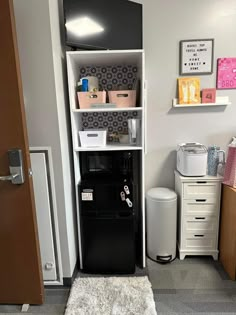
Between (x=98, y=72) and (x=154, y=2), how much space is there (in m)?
0.80

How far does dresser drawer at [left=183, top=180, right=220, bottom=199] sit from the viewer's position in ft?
6.54

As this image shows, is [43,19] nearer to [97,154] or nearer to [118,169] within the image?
[97,154]

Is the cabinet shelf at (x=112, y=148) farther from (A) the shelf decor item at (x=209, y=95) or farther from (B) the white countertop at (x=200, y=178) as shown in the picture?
(A) the shelf decor item at (x=209, y=95)

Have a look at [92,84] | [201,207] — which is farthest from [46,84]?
[201,207]

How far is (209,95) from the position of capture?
7.01 ft

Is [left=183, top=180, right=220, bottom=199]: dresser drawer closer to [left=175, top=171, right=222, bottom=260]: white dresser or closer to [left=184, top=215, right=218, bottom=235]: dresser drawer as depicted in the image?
[left=175, top=171, right=222, bottom=260]: white dresser

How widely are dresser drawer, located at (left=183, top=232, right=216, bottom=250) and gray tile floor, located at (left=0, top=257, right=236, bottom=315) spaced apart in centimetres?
14

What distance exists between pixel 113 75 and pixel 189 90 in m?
0.74

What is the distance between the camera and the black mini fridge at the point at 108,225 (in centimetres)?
181

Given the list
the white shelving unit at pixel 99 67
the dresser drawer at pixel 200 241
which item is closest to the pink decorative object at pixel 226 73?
the white shelving unit at pixel 99 67

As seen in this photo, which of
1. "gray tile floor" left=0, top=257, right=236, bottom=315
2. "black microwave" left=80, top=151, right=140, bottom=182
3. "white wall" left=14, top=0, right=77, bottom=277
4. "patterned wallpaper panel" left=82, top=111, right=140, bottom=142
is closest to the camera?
"white wall" left=14, top=0, right=77, bottom=277

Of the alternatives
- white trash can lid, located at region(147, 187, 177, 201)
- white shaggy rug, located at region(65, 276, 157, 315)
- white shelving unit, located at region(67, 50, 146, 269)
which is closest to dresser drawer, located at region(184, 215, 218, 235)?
white trash can lid, located at region(147, 187, 177, 201)

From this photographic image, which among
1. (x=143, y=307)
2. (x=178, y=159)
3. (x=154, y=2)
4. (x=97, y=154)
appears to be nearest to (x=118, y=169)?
(x=97, y=154)

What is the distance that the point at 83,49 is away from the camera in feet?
5.90
